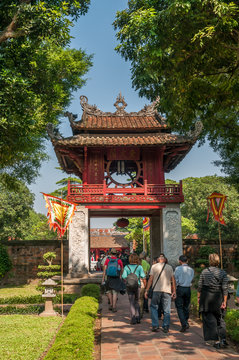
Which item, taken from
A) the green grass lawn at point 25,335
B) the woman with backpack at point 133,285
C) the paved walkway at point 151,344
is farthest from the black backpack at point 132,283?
the green grass lawn at point 25,335

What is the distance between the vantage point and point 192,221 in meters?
40.5

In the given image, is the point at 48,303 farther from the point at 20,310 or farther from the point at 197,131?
the point at 197,131

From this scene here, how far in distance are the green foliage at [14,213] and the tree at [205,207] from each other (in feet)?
61.4

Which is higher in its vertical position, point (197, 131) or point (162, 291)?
point (197, 131)

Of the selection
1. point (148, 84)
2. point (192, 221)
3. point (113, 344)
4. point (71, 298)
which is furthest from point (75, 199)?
point (192, 221)

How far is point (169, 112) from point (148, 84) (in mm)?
2821

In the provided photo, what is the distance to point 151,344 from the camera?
5.82 m

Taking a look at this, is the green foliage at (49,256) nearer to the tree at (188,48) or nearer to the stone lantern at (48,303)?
the stone lantern at (48,303)

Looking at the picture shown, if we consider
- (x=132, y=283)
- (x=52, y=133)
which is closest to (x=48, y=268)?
(x=52, y=133)

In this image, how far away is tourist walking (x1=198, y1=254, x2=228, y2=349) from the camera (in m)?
5.56

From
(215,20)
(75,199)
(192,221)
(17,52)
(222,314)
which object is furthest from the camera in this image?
(192,221)

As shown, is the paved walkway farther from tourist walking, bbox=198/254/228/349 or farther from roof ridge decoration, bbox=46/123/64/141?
roof ridge decoration, bbox=46/123/64/141

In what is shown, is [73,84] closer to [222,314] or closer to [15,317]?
[15,317]

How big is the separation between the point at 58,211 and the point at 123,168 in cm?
778
